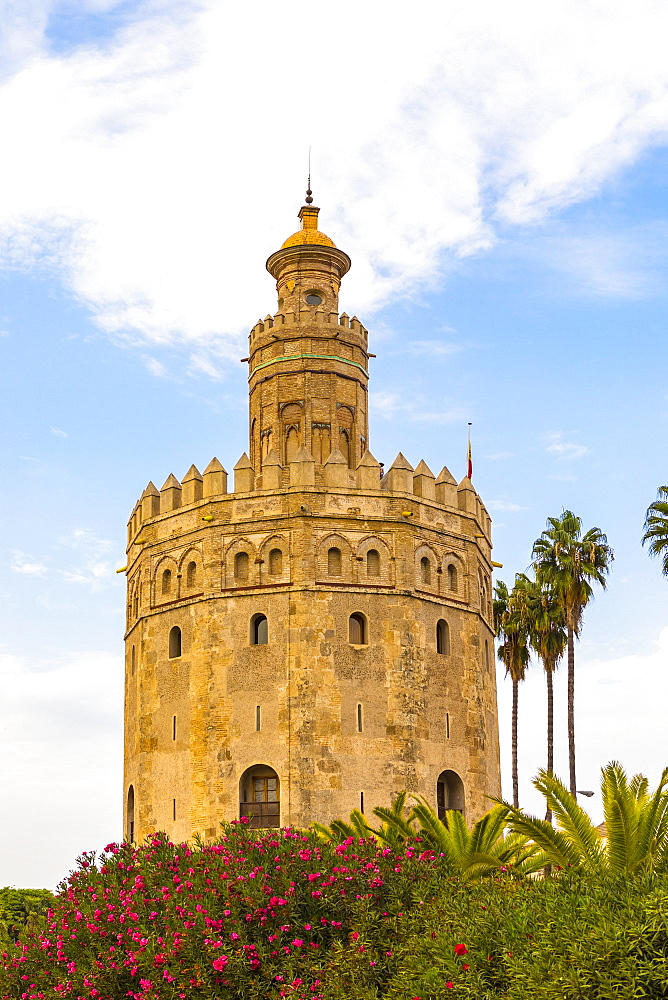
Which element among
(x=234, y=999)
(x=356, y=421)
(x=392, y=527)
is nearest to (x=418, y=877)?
(x=234, y=999)

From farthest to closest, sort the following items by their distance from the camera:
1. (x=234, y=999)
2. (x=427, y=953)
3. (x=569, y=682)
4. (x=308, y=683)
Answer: (x=569, y=682) < (x=308, y=683) < (x=234, y=999) < (x=427, y=953)

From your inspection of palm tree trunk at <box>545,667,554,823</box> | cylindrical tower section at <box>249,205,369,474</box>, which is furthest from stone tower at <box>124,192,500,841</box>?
palm tree trunk at <box>545,667,554,823</box>

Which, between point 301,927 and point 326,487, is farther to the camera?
point 326,487

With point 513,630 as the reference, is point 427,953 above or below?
below

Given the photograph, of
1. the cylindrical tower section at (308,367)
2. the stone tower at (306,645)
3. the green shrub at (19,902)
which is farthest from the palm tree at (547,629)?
the green shrub at (19,902)

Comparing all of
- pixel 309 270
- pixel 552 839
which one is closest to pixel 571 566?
pixel 309 270

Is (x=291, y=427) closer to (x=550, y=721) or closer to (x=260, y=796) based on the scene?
(x=260, y=796)

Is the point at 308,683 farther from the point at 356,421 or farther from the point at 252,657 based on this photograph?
the point at 356,421

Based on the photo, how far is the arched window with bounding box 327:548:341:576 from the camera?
33375mm

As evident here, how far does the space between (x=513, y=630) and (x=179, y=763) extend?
16.5 metres

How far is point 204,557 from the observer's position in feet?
112

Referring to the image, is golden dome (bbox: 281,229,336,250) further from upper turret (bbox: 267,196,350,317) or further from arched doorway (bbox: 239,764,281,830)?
arched doorway (bbox: 239,764,281,830)

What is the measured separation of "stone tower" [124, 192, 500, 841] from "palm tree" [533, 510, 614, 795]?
21.3 ft

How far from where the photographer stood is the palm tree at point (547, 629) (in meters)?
43.8
